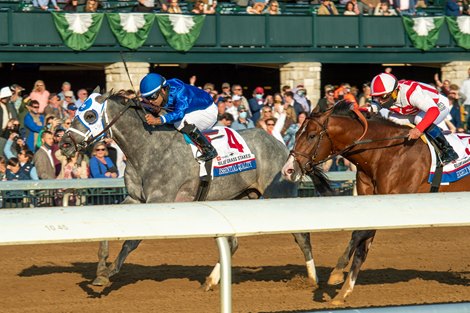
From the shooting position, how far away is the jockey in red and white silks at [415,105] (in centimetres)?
777

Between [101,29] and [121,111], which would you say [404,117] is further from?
[101,29]

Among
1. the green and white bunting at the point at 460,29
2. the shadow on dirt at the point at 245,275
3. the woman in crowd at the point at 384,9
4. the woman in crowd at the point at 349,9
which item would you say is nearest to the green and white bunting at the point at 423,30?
the green and white bunting at the point at 460,29

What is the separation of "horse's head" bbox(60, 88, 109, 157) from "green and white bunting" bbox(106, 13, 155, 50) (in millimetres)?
9387

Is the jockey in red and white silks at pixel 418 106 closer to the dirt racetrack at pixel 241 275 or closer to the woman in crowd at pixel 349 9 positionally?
the dirt racetrack at pixel 241 275

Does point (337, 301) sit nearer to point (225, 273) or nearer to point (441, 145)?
point (441, 145)

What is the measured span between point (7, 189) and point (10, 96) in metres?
3.11

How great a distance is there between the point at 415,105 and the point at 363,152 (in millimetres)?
569

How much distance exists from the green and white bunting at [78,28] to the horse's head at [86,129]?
356 inches

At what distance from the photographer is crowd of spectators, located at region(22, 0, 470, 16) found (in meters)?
17.5

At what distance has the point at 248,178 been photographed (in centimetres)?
859

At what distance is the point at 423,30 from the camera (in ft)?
65.8

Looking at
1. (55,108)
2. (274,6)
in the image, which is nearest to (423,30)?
(274,6)

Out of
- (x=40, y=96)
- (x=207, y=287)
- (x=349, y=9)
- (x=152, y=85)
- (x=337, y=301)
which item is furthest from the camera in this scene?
(x=349, y=9)

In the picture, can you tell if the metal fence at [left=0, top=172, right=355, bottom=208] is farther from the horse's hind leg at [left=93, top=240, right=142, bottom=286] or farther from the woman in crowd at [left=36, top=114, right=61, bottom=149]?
the horse's hind leg at [left=93, top=240, right=142, bottom=286]
